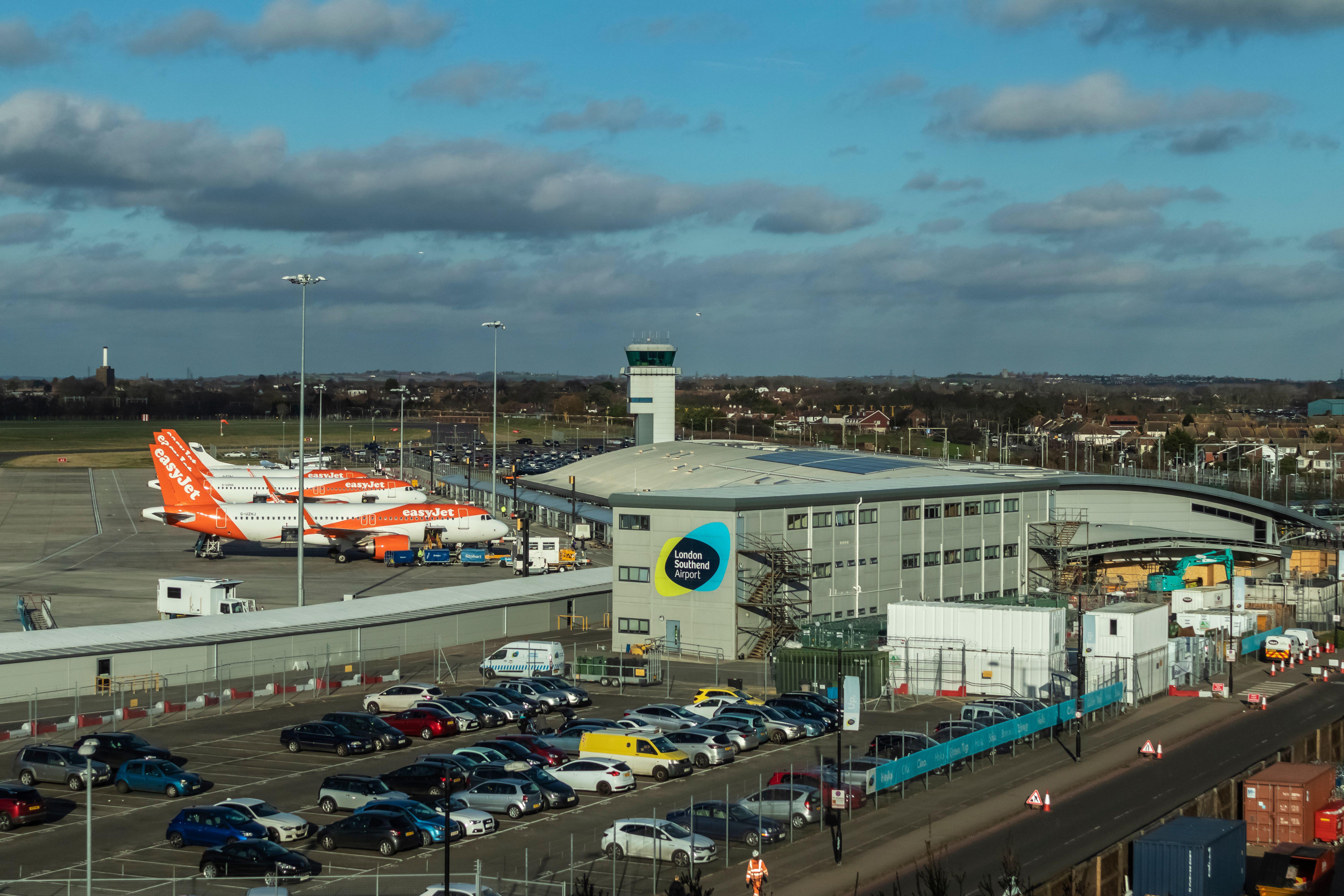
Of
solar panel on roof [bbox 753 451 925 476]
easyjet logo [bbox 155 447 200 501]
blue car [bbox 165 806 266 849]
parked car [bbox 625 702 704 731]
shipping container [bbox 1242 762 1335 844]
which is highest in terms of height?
solar panel on roof [bbox 753 451 925 476]

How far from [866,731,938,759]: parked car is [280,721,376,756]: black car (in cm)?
1605

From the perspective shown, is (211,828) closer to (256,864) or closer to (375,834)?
(256,864)

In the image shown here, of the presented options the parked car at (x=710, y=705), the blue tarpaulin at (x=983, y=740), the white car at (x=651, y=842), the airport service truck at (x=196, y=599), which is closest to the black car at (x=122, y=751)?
the white car at (x=651, y=842)

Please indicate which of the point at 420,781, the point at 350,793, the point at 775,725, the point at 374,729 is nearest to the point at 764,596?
the point at 775,725

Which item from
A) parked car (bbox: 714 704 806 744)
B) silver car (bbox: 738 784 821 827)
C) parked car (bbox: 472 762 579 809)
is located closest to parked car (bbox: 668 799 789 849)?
silver car (bbox: 738 784 821 827)

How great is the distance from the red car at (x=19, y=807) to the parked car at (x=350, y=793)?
7004 mm

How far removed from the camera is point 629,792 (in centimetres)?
3788

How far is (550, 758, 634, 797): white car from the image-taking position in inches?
1475

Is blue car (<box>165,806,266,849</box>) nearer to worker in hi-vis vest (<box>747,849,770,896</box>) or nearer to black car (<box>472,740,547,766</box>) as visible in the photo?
black car (<box>472,740,547,766</box>)

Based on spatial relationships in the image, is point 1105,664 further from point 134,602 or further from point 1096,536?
point 134,602

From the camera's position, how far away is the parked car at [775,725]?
146 ft

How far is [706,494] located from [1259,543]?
5306 centimetres

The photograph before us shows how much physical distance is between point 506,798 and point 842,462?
57.2 metres

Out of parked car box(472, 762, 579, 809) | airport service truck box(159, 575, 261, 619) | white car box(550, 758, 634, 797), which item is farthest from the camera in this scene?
airport service truck box(159, 575, 261, 619)
